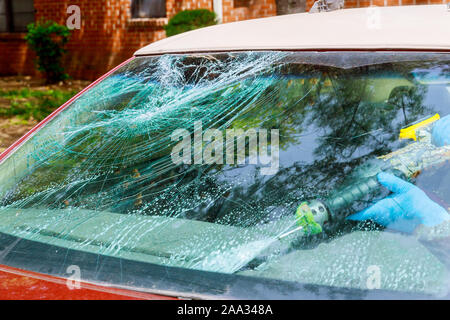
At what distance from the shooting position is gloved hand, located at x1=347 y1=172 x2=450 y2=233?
1690 mm

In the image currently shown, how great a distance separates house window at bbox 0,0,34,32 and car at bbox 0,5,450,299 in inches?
483

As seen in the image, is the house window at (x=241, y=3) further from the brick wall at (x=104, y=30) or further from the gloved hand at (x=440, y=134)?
the gloved hand at (x=440, y=134)

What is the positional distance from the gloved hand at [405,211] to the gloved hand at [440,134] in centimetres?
21

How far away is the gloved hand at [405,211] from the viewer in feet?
5.55

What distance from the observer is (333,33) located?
6.59ft

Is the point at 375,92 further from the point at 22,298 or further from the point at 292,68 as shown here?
the point at 22,298

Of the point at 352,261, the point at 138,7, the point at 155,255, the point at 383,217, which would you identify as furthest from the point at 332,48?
the point at 138,7

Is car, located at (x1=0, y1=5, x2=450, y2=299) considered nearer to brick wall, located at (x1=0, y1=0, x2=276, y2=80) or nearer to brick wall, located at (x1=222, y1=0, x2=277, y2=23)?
brick wall, located at (x1=222, y1=0, x2=277, y2=23)

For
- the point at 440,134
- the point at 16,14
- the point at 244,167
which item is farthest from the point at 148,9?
the point at 440,134

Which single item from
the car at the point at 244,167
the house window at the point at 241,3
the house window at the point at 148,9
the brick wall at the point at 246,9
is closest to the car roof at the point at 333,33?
the car at the point at 244,167

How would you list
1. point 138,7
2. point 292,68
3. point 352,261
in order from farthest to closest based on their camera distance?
point 138,7
point 292,68
point 352,261

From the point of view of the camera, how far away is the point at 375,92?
196 cm

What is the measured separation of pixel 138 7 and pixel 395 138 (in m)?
10.4

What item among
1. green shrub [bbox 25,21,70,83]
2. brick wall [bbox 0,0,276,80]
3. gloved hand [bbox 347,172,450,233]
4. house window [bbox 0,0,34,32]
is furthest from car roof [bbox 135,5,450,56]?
house window [bbox 0,0,34,32]
